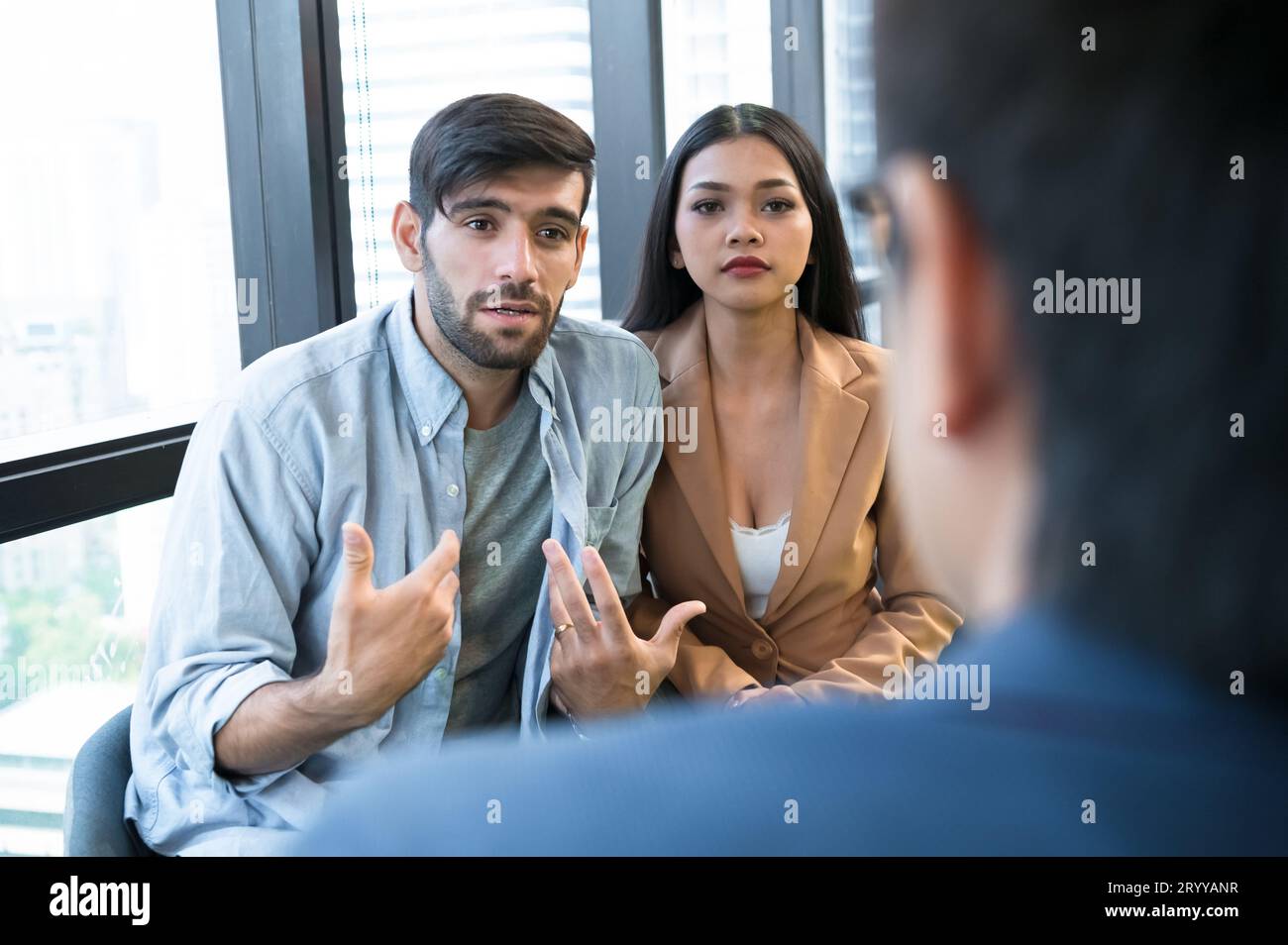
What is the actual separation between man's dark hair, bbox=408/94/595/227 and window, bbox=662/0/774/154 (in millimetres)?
105

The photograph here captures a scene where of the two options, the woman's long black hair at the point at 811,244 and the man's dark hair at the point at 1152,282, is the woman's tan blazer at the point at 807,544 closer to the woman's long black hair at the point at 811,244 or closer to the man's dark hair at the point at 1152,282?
the woman's long black hair at the point at 811,244

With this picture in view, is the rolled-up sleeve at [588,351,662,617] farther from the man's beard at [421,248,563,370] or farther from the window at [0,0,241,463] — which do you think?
the window at [0,0,241,463]

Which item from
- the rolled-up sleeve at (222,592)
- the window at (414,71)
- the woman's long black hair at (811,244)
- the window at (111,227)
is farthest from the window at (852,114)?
the window at (111,227)

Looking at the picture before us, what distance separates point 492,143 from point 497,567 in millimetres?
395

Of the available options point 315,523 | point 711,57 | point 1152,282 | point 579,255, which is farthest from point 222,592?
point 1152,282

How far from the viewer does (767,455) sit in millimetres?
1146

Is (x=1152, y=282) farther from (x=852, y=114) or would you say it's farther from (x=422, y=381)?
(x=422, y=381)

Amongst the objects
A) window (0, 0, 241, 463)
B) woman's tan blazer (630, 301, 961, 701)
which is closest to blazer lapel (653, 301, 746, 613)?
woman's tan blazer (630, 301, 961, 701)

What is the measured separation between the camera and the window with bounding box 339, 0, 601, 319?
123 centimetres

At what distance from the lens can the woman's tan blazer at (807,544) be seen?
1.12 metres

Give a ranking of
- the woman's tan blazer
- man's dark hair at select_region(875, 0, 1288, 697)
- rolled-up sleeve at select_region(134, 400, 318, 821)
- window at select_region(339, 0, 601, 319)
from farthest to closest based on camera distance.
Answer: window at select_region(339, 0, 601, 319) < the woman's tan blazer < rolled-up sleeve at select_region(134, 400, 318, 821) < man's dark hair at select_region(875, 0, 1288, 697)

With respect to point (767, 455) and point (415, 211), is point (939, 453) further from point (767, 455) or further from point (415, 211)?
point (415, 211)

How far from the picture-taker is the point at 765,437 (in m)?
1.15

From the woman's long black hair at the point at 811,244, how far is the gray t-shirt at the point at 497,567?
7.6 inches
